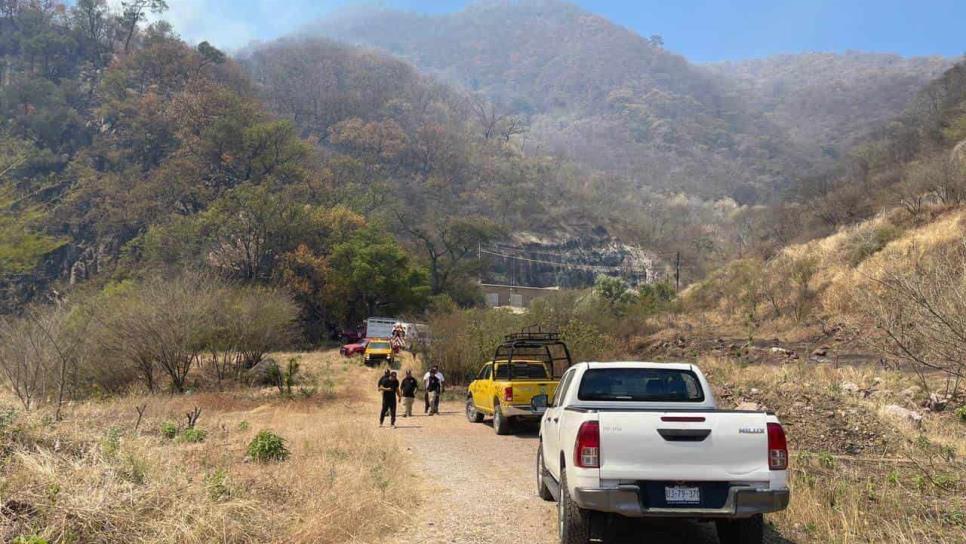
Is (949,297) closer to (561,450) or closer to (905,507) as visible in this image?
(905,507)

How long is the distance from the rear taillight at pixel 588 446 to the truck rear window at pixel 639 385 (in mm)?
2237

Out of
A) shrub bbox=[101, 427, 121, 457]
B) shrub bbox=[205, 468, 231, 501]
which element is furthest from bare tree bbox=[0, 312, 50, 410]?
shrub bbox=[205, 468, 231, 501]

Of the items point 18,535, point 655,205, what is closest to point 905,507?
point 18,535

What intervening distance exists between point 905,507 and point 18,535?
8291 millimetres

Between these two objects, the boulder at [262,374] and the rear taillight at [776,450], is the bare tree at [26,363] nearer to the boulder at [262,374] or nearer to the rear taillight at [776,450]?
the boulder at [262,374]

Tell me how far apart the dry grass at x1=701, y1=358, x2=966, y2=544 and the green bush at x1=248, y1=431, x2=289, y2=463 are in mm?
7051

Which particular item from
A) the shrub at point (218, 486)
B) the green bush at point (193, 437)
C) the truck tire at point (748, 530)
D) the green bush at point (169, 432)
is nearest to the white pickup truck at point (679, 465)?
the truck tire at point (748, 530)

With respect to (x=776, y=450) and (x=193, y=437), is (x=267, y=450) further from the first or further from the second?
(x=776, y=450)

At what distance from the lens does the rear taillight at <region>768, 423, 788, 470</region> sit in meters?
6.16

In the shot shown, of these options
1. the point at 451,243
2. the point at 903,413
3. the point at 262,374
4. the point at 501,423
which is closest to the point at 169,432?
the point at 501,423

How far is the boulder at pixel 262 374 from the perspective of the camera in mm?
31484

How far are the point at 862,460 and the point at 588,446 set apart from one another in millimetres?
6770

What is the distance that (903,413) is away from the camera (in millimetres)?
13812

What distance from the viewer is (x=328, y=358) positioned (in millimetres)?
43625
